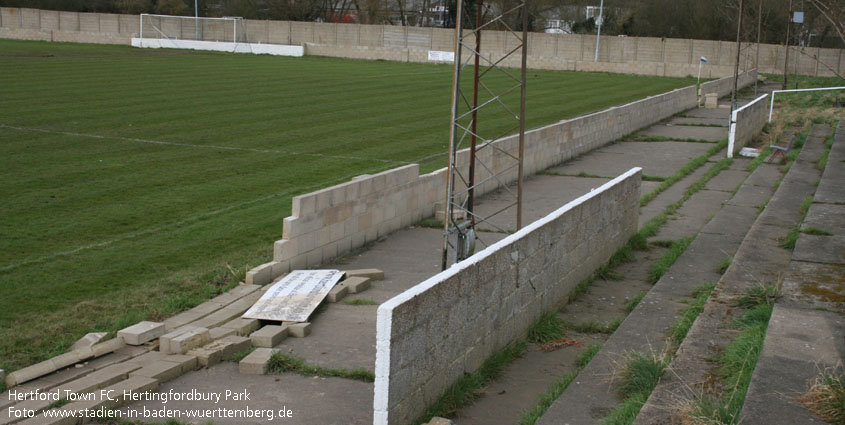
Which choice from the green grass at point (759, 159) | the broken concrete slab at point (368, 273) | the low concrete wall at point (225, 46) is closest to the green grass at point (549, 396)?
the broken concrete slab at point (368, 273)

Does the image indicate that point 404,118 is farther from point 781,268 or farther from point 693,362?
point 693,362

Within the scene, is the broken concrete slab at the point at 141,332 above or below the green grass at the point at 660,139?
below

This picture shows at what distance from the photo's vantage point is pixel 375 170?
20609 millimetres

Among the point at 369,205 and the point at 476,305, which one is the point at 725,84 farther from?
the point at 476,305

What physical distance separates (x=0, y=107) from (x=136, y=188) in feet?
39.5

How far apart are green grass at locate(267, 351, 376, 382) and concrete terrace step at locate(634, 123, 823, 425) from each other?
307cm

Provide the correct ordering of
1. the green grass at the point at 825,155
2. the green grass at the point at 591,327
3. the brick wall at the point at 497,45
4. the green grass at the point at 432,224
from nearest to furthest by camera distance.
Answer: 1. the green grass at the point at 591,327
2. the green grass at the point at 432,224
3. the green grass at the point at 825,155
4. the brick wall at the point at 497,45

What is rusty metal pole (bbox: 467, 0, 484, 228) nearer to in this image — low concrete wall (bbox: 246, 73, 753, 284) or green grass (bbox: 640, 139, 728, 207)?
low concrete wall (bbox: 246, 73, 753, 284)

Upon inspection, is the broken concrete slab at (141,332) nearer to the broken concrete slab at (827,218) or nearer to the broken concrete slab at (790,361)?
the broken concrete slab at (790,361)

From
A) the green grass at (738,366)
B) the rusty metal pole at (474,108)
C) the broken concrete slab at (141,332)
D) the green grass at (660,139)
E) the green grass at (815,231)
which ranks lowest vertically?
the broken concrete slab at (141,332)

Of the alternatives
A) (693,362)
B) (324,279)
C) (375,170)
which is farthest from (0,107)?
(693,362)

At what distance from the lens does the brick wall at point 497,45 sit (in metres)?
58.4

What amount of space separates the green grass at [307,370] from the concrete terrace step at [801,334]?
152 inches

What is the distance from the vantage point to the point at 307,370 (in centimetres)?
898
